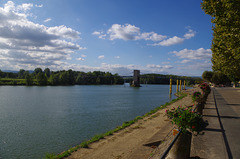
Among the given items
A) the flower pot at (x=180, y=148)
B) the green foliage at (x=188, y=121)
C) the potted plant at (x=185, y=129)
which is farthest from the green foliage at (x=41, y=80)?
the flower pot at (x=180, y=148)

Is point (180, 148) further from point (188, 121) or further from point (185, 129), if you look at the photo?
point (188, 121)

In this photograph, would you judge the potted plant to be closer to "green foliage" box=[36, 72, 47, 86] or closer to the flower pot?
the flower pot

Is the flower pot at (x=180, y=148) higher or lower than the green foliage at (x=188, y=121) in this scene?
lower

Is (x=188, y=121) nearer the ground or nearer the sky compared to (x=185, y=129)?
nearer the sky

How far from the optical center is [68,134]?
17188 millimetres

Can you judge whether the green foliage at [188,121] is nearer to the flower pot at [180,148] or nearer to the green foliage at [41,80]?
the flower pot at [180,148]

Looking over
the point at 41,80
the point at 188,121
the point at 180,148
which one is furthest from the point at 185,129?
the point at 41,80

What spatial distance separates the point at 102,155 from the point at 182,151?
17.8ft

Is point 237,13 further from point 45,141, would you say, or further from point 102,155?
point 45,141

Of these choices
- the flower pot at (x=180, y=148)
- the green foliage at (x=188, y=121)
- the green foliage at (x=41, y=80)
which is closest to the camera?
the flower pot at (x=180, y=148)

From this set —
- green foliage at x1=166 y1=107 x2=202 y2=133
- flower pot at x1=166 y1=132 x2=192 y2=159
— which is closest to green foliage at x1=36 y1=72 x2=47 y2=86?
green foliage at x1=166 y1=107 x2=202 y2=133

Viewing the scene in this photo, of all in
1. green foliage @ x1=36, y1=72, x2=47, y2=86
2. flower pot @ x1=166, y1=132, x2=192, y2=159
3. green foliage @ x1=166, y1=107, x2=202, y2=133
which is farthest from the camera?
green foliage @ x1=36, y1=72, x2=47, y2=86

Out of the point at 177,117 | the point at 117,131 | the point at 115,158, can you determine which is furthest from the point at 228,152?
the point at 117,131

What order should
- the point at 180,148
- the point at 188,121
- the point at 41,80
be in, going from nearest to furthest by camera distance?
the point at 180,148 → the point at 188,121 → the point at 41,80
